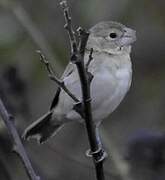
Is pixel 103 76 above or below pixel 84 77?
below

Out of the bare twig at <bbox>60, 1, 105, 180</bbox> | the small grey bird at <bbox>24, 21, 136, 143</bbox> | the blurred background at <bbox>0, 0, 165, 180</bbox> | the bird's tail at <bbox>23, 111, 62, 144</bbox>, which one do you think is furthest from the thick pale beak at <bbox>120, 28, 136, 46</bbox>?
the bare twig at <bbox>60, 1, 105, 180</bbox>

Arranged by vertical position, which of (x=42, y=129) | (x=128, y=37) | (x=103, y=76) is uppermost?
(x=128, y=37)

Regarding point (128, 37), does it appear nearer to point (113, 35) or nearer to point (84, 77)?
point (113, 35)

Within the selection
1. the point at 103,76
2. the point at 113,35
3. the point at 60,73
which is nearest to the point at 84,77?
the point at 103,76

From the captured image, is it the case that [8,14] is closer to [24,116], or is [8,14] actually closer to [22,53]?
[22,53]

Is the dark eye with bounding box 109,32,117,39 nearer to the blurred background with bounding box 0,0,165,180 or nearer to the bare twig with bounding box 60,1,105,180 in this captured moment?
the blurred background with bounding box 0,0,165,180

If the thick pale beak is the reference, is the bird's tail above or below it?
below

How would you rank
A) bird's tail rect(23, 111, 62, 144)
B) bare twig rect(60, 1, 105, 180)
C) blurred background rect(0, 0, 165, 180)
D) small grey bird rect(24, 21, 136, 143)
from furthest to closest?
blurred background rect(0, 0, 165, 180) < bird's tail rect(23, 111, 62, 144) < small grey bird rect(24, 21, 136, 143) < bare twig rect(60, 1, 105, 180)

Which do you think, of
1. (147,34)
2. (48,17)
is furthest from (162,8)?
(48,17)
